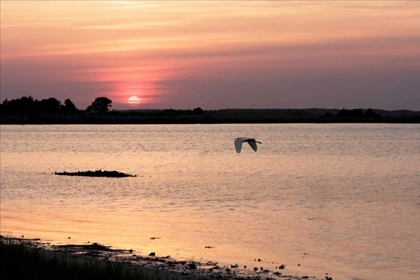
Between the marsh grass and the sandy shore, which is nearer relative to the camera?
the marsh grass

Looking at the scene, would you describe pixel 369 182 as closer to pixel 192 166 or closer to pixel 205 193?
pixel 205 193

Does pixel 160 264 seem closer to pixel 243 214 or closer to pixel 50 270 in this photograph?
pixel 50 270

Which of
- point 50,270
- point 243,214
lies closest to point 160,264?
point 50,270

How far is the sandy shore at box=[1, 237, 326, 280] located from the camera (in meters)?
18.0

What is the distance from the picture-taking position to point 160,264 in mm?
19594

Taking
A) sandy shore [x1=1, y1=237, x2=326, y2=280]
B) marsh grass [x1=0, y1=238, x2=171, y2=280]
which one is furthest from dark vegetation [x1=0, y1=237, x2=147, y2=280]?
sandy shore [x1=1, y1=237, x2=326, y2=280]

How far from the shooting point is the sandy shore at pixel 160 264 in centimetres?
1803

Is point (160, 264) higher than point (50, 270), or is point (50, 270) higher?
point (50, 270)

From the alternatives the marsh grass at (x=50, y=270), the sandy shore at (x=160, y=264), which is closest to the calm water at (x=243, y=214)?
the sandy shore at (x=160, y=264)

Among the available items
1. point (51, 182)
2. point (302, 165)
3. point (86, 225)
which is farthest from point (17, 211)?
point (302, 165)

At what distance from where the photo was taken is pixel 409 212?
112 ft

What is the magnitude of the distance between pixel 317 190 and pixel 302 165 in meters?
25.8

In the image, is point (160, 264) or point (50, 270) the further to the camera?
point (160, 264)

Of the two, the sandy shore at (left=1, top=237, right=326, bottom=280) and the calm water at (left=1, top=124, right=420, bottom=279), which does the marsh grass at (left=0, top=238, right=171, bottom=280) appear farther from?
the calm water at (left=1, top=124, right=420, bottom=279)
